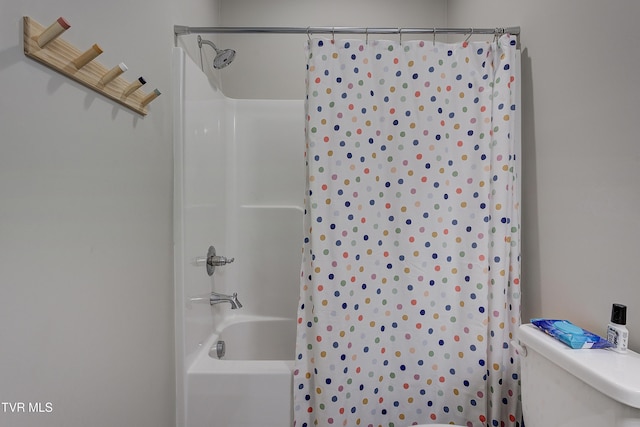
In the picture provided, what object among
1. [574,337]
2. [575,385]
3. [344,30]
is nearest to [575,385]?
[575,385]

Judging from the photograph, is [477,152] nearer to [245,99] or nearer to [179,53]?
[179,53]

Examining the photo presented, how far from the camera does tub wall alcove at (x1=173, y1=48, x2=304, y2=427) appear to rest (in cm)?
145

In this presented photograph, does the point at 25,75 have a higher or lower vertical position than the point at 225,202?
higher

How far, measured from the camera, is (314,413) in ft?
4.72

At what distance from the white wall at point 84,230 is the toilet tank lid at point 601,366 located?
1.25 metres

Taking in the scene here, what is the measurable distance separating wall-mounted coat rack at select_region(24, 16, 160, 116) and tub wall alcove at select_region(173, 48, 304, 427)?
43 centimetres

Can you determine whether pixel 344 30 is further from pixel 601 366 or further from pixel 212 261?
pixel 601 366

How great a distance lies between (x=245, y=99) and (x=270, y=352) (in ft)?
5.41

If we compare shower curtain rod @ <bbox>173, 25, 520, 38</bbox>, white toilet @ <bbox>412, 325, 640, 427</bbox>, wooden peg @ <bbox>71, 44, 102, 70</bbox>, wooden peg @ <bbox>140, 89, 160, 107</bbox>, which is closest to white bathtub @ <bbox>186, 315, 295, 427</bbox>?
white toilet @ <bbox>412, 325, 640, 427</bbox>

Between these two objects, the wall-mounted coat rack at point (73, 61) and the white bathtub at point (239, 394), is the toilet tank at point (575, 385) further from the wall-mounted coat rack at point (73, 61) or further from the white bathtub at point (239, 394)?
the wall-mounted coat rack at point (73, 61)

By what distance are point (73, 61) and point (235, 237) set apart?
152 centimetres

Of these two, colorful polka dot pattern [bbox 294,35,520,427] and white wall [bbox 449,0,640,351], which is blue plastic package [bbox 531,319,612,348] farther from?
colorful polka dot pattern [bbox 294,35,520,427]

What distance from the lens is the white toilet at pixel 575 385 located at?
77 cm

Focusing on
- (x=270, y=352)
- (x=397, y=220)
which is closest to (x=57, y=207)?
(x=397, y=220)
